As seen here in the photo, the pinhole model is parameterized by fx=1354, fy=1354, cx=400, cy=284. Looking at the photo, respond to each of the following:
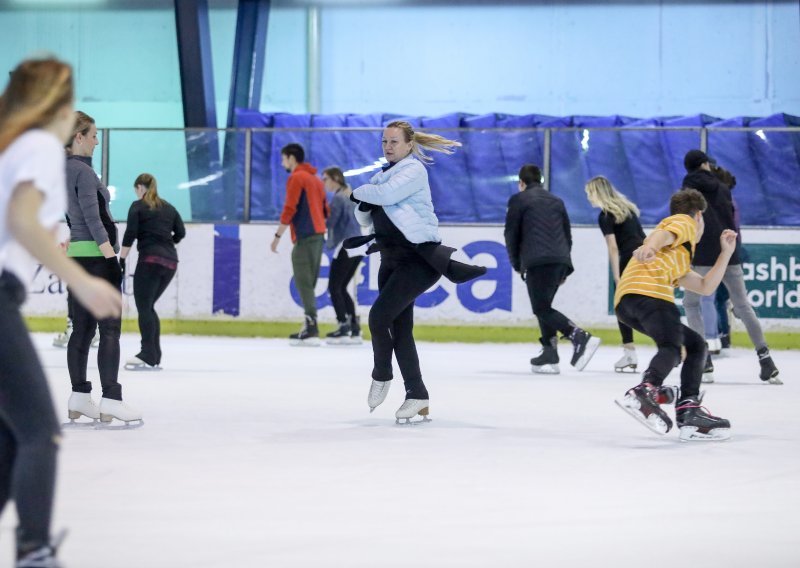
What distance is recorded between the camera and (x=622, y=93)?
17.1 m

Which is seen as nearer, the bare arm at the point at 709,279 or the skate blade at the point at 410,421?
the bare arm at the point at 709,279

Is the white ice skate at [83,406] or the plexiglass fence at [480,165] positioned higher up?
the plexiglass fence at [480,165]

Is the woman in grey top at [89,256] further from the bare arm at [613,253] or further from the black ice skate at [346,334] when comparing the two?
the black ice skate at [346,334]

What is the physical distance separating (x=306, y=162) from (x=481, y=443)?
7.65m

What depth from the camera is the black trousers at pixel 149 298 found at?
28.8 ft

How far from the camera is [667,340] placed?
5.68 m

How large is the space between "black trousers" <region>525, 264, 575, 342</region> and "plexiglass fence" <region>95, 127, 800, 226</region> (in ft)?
8.79

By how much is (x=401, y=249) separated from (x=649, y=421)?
140 cm

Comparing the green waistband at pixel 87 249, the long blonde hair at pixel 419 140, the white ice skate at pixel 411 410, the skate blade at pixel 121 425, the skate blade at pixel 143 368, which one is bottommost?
the skate blade at pixel 143 368

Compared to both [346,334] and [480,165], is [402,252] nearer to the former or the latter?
[346,334]

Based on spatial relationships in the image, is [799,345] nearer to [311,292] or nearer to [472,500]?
[311,292]

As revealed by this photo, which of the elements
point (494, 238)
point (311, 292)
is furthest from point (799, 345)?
point (311, 292)

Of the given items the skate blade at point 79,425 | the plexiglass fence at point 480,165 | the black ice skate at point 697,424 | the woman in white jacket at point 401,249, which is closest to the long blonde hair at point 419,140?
the woman in white jacket at point 401,249

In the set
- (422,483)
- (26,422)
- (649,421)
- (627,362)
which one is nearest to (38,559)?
(26,422)
